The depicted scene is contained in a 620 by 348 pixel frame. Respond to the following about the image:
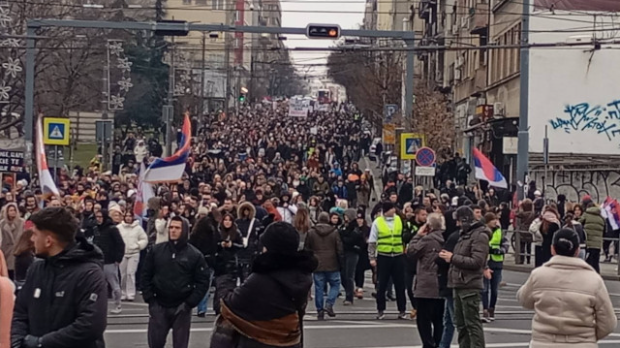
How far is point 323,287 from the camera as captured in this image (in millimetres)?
17328

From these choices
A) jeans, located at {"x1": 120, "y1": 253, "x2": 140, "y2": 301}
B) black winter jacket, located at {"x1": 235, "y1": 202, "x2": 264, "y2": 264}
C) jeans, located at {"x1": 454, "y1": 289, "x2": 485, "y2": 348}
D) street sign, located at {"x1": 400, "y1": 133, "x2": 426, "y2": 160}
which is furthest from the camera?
street sign, located at {"x1": 400, "y1": 133, "x2": 426, "y2": 160}

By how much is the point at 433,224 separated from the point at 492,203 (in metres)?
20.3

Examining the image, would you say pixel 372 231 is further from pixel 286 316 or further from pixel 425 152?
pixel 425 152

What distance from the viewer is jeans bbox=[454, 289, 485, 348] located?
12312mm

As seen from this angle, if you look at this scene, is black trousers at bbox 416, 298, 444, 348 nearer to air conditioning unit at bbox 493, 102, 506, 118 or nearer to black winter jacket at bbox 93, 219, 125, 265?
black winter jacket at bbox 93, 219, 125, 265

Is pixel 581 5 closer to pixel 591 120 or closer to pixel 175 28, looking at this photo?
pixel 591 120

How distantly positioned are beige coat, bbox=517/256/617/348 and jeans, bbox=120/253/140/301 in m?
10.9

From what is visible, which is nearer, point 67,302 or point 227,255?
point 67,302

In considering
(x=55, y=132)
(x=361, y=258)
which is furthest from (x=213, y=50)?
(x=361, y=258)

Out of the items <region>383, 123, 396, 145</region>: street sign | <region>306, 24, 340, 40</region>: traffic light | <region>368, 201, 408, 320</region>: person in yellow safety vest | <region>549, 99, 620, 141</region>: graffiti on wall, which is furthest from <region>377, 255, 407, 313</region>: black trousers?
<region>383, 123, 396, 145</region>: street sign

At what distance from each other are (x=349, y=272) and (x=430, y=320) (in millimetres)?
5285

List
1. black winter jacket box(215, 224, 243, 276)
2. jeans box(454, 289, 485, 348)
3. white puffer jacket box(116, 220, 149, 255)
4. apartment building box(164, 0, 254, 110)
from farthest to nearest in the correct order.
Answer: apartment building box(164, 0, 254, 110)
white puffer jacket box(116, 220, 149, 255)
black winter jacket box(215, 224, 243, 276)
jeans box(454, 289, 485, 348)

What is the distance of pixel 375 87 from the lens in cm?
6356

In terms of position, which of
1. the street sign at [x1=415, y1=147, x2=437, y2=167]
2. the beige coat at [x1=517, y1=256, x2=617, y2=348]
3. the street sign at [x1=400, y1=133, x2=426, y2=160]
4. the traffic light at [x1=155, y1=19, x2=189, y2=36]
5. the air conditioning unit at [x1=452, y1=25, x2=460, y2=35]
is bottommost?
the beige coat at [x1=517, y1=256, x2=617, y2=348]
